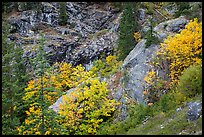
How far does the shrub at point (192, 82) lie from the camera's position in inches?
791

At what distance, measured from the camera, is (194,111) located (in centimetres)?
1783

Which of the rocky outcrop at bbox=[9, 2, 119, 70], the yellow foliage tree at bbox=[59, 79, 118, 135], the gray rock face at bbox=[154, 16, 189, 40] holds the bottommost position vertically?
the rocky outcrop at bbox=[9, 2, 119, 70]

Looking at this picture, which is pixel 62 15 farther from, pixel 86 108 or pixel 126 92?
pixel 86 108

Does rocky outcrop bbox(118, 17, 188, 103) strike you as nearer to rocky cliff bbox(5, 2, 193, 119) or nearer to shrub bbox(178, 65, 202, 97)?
shrub bbox(178, 65, 202, 97)

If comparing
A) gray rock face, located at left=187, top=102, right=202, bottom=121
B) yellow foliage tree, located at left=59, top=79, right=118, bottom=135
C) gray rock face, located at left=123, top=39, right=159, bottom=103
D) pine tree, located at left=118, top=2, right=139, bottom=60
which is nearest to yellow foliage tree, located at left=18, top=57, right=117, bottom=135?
yellow foliage tree, located at left=59, top=79, right=118, bottom=135

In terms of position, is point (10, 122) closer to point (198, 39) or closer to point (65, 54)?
point (198, 39)

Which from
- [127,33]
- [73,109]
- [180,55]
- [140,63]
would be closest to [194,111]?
[180,55]

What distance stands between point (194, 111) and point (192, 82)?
2.97 meters

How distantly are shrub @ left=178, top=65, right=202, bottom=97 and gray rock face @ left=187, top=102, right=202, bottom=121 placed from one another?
178 cm

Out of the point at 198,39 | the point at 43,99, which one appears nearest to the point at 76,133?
the point at 43,99

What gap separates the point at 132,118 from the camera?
21.5m

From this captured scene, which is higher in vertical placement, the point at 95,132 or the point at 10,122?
the point at 10,122

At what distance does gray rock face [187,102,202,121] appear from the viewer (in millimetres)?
17453

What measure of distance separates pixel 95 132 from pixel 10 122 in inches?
250
